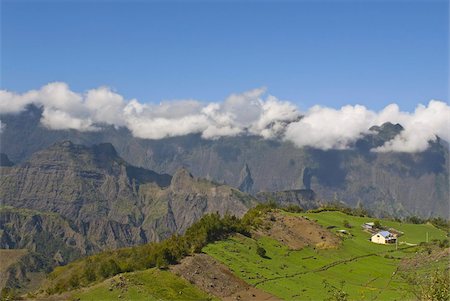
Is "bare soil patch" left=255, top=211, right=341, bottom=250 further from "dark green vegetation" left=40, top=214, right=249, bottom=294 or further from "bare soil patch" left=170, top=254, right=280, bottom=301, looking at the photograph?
"bare soil patch" left=170, top=254, right=280, bottom=301

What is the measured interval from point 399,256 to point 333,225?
37.4m

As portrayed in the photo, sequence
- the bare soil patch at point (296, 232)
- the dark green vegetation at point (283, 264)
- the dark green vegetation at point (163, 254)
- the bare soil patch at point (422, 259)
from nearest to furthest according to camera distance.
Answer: the dark green vegetation at point (163, 254), the dark green vegetation at point (283, 264), the bare soil patch at point (422, 259), the bare soil patch at point (296, 232)

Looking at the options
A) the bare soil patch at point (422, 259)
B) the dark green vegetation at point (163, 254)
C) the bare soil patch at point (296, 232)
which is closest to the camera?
the dark green vegetation at point (163, 254)

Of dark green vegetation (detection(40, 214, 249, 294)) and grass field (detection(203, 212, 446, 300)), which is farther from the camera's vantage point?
grass field (detection(203, 212, 446, 300))

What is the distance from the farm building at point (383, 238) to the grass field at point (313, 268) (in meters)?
12.0

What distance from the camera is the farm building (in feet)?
610

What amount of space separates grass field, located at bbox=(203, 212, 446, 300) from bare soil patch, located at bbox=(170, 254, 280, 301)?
286 centimetres

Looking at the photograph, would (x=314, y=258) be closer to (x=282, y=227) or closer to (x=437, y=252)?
(x=282, y=227)

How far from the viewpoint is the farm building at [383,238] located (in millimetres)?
185875

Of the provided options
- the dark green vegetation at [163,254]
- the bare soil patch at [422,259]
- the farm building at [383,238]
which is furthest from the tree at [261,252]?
the farm building at [383,238]

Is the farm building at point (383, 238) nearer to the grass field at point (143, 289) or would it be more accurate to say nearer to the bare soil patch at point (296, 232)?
the bare soil patch at point (296, 232)

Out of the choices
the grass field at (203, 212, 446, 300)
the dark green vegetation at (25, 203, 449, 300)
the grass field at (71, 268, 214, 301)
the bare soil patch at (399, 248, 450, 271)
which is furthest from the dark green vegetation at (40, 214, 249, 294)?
the bare soil patch at (399, 248, 450, 271)

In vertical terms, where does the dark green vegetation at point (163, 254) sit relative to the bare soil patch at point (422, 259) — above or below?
Result: above

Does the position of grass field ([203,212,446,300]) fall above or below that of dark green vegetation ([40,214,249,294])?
below
